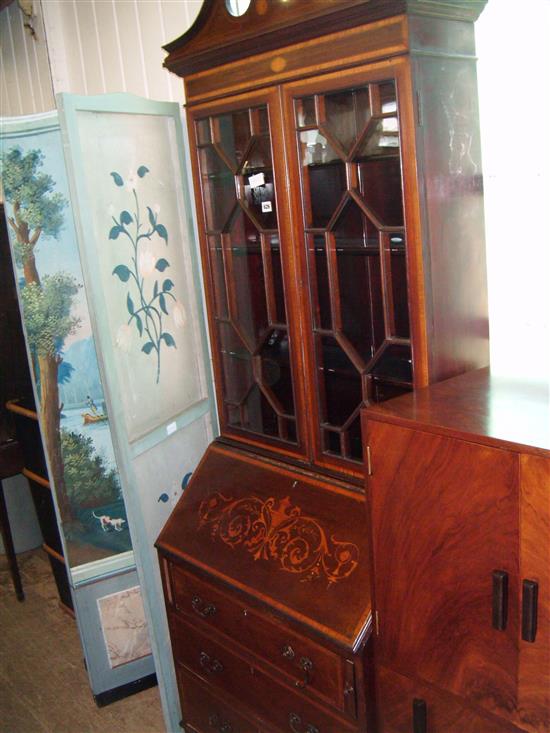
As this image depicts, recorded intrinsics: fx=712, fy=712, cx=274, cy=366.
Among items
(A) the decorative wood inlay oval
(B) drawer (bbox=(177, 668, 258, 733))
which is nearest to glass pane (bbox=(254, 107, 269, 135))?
(A) the decorative wood inlay oval

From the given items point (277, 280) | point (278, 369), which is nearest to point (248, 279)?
point (277, 280)

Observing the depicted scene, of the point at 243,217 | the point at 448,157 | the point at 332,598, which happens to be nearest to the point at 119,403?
the point at 243,217

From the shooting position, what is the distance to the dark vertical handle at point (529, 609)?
1.26m

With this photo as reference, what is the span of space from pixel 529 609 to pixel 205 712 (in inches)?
54.4

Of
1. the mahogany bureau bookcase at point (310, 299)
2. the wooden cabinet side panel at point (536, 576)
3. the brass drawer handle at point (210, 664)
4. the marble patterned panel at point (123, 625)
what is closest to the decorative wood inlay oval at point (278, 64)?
the mahogany bureau bookcase at point (310, 299)

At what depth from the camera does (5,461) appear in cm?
340

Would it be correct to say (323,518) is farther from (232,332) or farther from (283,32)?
(283,32)

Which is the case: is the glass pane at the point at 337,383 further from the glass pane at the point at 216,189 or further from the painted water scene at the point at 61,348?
the painted water scene at the point at 61,348

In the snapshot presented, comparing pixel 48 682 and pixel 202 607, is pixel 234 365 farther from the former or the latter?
pixel 48 682

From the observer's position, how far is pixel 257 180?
1976mm

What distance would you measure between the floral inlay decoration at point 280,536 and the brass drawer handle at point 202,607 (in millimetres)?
196

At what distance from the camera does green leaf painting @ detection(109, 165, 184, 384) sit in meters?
2.20

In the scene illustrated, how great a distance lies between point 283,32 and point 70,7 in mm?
1702

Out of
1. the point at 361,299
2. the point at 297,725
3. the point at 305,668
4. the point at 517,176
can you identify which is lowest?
the point at 297,725
